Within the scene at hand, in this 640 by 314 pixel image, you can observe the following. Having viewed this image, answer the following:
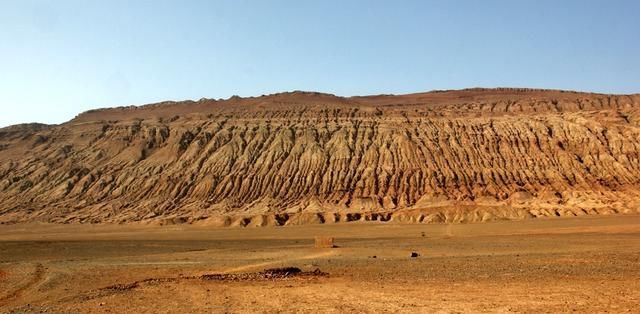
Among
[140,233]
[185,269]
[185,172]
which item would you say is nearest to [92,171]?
[185,172]

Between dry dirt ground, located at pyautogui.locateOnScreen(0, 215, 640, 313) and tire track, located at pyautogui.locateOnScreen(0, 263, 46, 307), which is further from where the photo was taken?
tire track, located at pyautogui.locateOnScreen(0, 263, 46, 307)

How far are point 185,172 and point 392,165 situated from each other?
30699 mm

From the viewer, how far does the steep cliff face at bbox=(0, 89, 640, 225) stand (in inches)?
3204

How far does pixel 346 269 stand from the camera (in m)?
26.6

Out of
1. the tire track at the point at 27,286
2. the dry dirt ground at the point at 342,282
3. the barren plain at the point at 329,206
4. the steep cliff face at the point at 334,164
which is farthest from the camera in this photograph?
the steep cliff face at the point at 334,164

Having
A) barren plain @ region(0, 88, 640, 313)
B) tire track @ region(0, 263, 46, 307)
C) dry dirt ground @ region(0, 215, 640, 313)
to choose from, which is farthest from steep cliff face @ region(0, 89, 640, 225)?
tire track @ region(0, 263, 46, 307)

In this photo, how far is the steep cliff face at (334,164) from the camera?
81375 millimetres

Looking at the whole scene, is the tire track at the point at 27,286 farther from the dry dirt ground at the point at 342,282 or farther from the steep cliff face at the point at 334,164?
the steep cliff face at the point at 334,164

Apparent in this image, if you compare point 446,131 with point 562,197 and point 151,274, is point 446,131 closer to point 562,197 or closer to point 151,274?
point 562,197

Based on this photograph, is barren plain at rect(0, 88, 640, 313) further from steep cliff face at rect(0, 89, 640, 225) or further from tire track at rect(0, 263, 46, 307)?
steep cliff face at rect(0, 89, 640, 225)

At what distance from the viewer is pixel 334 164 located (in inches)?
3772

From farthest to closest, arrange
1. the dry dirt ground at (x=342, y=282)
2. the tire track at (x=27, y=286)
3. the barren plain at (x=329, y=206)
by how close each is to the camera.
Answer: the tire track at (x=27, y=286) < the barren plain at (x=329, y=206) < the dry dirt ground at (x=342, y=282)

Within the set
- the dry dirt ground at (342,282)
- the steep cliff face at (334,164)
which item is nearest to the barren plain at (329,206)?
the dry dirt ground at (342,282)

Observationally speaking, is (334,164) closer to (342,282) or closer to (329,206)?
(329,206)
